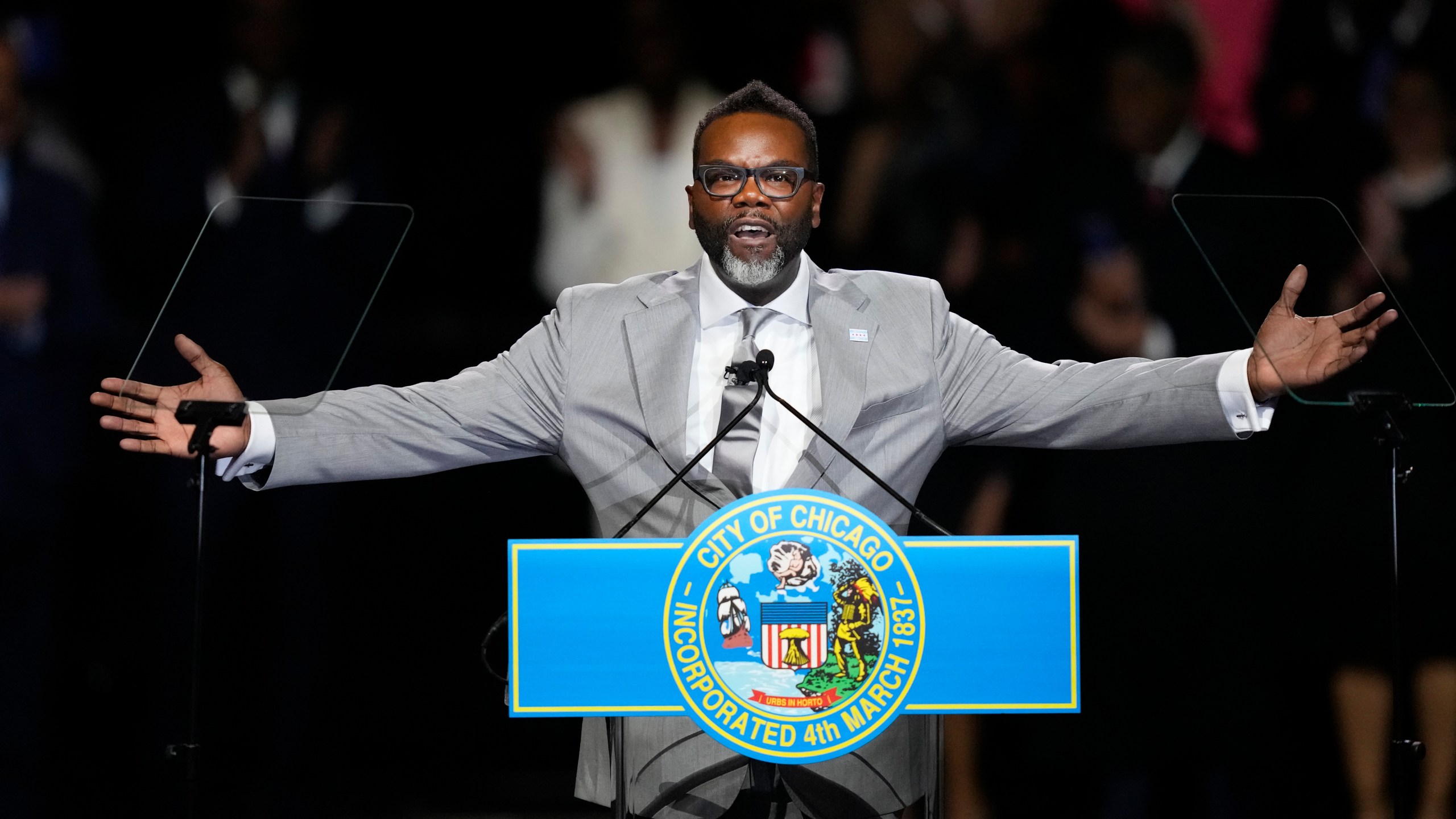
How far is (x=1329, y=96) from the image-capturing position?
311 centimetres

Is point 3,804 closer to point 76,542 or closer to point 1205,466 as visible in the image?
point 76,542

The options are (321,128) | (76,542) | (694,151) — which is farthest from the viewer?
(76,542)

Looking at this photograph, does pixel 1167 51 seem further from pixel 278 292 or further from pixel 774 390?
pixel 278 292

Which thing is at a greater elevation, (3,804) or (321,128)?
(321,128)

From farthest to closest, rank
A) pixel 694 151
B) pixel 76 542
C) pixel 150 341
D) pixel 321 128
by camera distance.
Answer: pixel 76 542
pixel 321 128
pixel 694 151
pixel 150 341

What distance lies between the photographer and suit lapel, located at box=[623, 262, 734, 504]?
5.86ft

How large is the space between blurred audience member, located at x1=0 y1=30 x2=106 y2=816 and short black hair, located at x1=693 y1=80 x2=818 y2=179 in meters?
1.94

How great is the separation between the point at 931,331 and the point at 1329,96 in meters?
1.80


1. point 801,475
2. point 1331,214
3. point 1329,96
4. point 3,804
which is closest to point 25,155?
point 3,804

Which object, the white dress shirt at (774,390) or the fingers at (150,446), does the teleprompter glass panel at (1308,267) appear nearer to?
the white dress shirt at (774,390)

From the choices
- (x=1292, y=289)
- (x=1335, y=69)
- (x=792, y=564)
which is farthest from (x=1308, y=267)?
(x=1335, y=69)

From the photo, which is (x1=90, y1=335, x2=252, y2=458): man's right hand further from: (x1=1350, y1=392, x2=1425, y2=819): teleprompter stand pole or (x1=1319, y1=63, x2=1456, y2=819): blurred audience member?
(x1=1319, y1=63, x2=1456, y2=819): blurred audience member

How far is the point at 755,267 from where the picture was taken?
1.86m

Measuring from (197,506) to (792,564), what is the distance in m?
0.80
